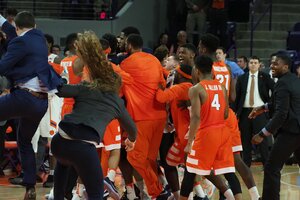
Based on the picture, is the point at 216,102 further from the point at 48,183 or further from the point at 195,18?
the point at 195,18

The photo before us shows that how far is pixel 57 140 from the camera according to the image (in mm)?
6973

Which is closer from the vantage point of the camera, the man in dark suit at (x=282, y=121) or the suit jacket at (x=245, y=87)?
the man in dark suit at (x=282, y=121)

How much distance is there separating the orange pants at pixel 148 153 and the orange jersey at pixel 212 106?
105 cm

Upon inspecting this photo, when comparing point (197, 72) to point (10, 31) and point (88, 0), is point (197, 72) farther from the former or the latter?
point (88, 0)

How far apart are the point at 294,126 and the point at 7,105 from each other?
3082 mm

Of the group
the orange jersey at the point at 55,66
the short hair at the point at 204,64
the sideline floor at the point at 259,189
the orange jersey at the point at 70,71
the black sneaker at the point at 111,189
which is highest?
the short hair at the point at 204,64

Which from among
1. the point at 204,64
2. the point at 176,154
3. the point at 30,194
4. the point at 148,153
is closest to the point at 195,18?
the point at 148,153

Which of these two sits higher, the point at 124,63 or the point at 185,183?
the point at 124,63

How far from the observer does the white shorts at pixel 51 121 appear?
36.0ft

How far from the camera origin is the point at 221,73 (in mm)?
9391

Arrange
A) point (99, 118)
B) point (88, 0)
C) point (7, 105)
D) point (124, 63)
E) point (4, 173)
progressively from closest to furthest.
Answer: point (99, 118)
point (7, 105)
point (124, 63)
point (4, 173)
point (88, 0)

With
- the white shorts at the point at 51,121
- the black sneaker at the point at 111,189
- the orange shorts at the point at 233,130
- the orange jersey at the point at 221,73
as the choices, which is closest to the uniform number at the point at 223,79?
the orange jersey at the point at 221,73

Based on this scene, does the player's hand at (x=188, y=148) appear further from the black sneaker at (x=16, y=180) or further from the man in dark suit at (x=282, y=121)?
the black sneaker at (x=16, y=180)

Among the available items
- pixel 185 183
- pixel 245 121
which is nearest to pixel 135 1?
Answer: pixel 245 121
